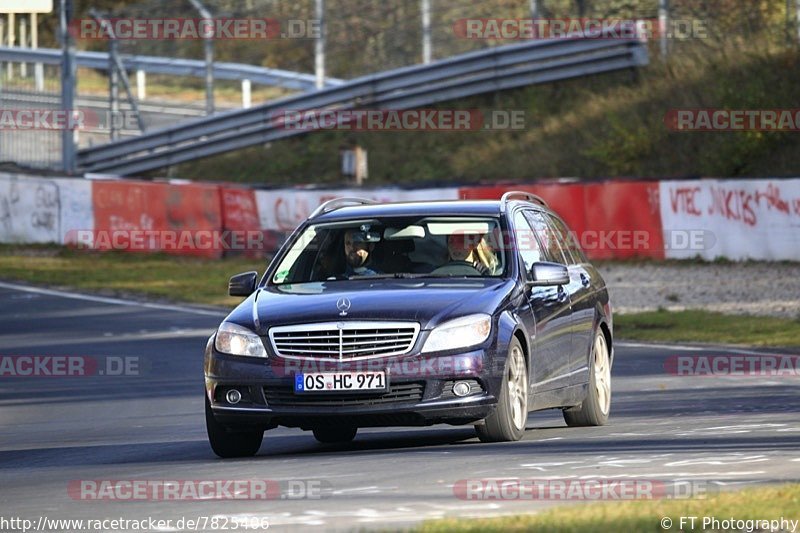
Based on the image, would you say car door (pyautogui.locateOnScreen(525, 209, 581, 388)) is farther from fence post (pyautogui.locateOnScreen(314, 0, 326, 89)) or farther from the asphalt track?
fence post (pyautogui.locateOnScreen(314, 0, 326, 89))

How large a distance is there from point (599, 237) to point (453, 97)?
27.9 feet

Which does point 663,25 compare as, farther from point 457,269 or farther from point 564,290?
point 457,269

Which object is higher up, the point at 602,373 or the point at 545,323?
the point at 545,323

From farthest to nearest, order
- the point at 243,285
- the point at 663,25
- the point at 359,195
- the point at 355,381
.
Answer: the point at 663,25 → the point at 359,195 → the point at 243,285 → the point at 355,381

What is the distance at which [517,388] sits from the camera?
35.6ft

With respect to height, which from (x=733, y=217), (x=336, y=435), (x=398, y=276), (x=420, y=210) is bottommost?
(x=336, y=435)

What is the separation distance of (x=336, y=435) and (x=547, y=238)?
2005 millimetres

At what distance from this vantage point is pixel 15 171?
36.6 m

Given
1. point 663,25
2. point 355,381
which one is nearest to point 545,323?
point 355,381

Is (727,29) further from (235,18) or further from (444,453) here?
(444,453)

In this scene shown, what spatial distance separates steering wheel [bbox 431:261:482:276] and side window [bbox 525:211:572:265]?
3.16 ft

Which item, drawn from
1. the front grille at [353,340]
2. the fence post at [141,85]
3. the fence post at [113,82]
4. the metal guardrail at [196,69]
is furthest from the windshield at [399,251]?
the fence post at [141,85]

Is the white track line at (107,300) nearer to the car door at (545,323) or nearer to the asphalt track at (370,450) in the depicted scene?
the asphalt track at (370,450)

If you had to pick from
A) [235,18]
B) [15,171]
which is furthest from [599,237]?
[15,171]
